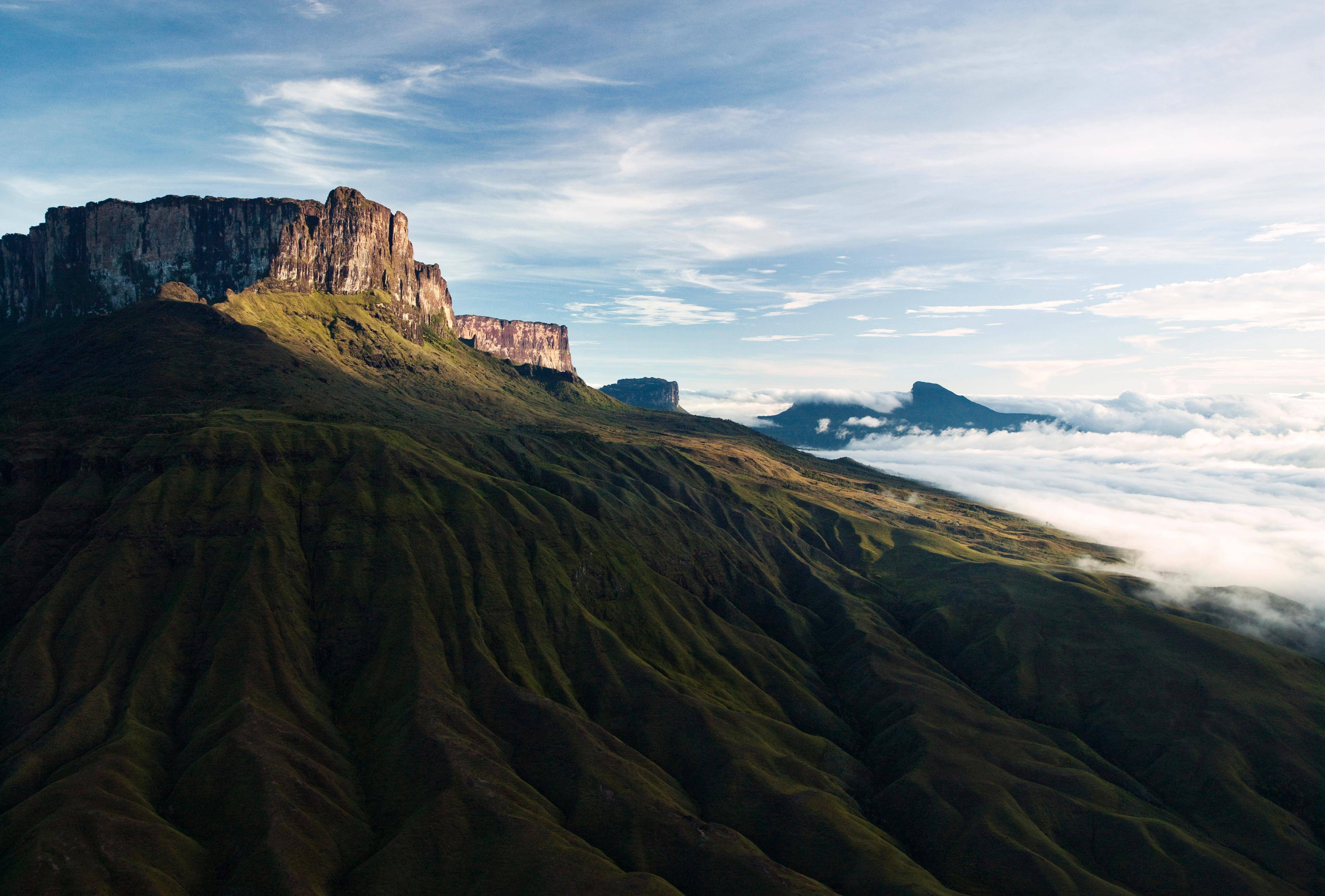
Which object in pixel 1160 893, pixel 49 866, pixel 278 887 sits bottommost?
pixel 1160 893

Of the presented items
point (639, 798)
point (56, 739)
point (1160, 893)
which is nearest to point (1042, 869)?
point (1160, 893)

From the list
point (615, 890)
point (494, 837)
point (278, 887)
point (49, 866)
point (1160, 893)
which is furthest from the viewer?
point (1160, 893)

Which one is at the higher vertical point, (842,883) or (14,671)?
(14,671)

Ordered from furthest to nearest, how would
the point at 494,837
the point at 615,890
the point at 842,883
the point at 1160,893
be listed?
1. the point at 1160,893
2. the point at 842,883
3. the point at 494,837
4. the point at 615,890

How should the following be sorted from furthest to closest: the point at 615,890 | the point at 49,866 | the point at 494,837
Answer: the point at 494,837, the point at 615,890, the point at 49,866

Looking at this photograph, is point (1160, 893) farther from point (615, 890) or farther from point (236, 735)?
point (236, 735)

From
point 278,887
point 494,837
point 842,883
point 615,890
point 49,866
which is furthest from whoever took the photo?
point 842,883

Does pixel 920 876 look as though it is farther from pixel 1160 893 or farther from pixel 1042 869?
pixel 1160 893

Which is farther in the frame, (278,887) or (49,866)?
→ (278,887)

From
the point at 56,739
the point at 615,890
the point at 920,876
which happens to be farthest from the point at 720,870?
the point at 56,739

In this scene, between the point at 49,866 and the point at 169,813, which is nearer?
the point at 49,866
